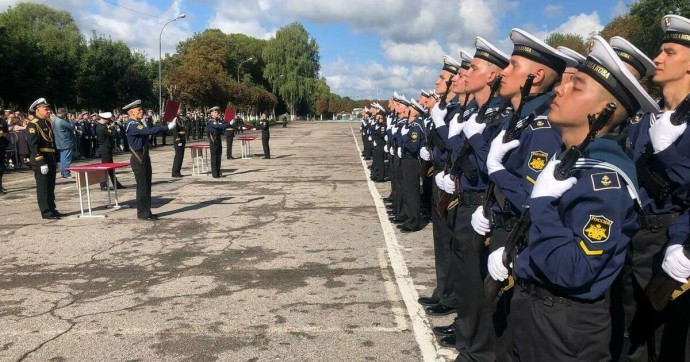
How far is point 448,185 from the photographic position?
4184mm

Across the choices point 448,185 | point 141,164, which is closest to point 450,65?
point 448,185

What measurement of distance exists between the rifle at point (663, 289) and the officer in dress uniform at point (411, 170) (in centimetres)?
499

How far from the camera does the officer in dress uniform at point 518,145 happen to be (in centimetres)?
283

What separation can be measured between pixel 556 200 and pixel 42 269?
6015mm

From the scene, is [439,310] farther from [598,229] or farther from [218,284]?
[598,229]

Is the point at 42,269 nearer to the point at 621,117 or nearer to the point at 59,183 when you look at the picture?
the point at 621,117

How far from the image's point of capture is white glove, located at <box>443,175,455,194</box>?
4.13m

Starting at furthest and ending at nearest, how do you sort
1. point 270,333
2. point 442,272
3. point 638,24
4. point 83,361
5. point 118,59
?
point 118,59, point 638,24, point 442,272, point 270,333, point 83,361

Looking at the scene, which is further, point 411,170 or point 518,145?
point 411,170

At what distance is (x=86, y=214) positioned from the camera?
31.6ft

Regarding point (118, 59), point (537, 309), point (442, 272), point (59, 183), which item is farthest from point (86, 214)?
point (118, 59)

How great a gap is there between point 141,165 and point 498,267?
7700 millimetres

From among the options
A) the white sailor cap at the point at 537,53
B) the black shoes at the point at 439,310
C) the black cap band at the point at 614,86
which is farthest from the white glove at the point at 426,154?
the black cap band at the point at 614,86

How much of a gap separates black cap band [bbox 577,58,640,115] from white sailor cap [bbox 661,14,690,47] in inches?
51.5
